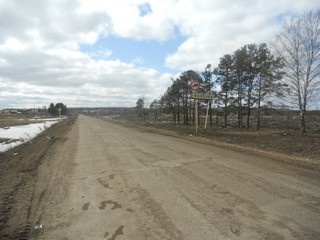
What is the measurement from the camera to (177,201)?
5613mm

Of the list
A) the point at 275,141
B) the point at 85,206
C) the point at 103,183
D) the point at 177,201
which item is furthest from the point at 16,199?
Result: the point at 275,141

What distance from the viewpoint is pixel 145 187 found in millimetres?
6664

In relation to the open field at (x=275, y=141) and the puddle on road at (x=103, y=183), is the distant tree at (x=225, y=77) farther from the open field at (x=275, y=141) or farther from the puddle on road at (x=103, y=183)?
the puddle on road at (x=103, y=183)

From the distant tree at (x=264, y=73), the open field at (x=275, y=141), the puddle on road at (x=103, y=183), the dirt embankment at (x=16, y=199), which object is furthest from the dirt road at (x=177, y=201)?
the distant tree at (x=264, y=73)

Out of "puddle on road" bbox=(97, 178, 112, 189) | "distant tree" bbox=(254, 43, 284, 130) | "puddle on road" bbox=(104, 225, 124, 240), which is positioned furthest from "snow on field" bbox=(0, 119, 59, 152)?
"distant tree" bbox=(254, 43, 284, 130)

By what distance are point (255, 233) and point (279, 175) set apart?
383cm

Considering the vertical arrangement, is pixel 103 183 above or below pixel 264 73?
below

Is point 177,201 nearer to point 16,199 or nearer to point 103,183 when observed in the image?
point 103,183

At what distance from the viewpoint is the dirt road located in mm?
4359

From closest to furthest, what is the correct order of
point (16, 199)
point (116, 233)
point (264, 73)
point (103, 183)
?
point (116, 233) < point (16, 199) < point (103, 183) < point (264, 73)

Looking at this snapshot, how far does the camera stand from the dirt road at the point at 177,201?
4.36 meters

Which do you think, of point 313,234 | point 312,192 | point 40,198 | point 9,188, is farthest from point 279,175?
point 9,188

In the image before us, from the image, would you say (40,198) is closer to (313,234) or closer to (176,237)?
(176,237)

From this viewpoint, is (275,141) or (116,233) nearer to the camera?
(116,233)
